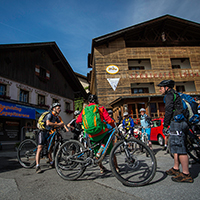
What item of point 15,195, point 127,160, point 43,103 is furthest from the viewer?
point 43,103

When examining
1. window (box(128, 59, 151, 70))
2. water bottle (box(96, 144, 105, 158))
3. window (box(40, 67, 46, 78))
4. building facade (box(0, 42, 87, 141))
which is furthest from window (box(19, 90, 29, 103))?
window (box(128, 59, 151, 70))

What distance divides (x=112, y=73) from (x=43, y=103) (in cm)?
999

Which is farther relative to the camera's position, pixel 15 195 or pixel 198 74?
pixel 198 74

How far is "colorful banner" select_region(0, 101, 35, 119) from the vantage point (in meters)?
13.3

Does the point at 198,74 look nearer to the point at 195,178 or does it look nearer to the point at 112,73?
the point at 112,73

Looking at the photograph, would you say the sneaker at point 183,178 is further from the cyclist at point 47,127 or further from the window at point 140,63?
the window at point 140,63

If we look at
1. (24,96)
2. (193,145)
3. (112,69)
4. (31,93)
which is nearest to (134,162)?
(193,145)

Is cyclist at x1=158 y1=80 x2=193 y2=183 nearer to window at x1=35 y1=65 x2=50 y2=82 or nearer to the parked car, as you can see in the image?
the parked car

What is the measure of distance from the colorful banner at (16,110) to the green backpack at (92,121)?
12.9 metres

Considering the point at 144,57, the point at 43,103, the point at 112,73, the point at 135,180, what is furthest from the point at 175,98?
the point at 144,57

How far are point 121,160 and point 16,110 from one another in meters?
14.1

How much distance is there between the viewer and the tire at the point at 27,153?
14.5 feet

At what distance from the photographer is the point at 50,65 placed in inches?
806

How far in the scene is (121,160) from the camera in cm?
289
